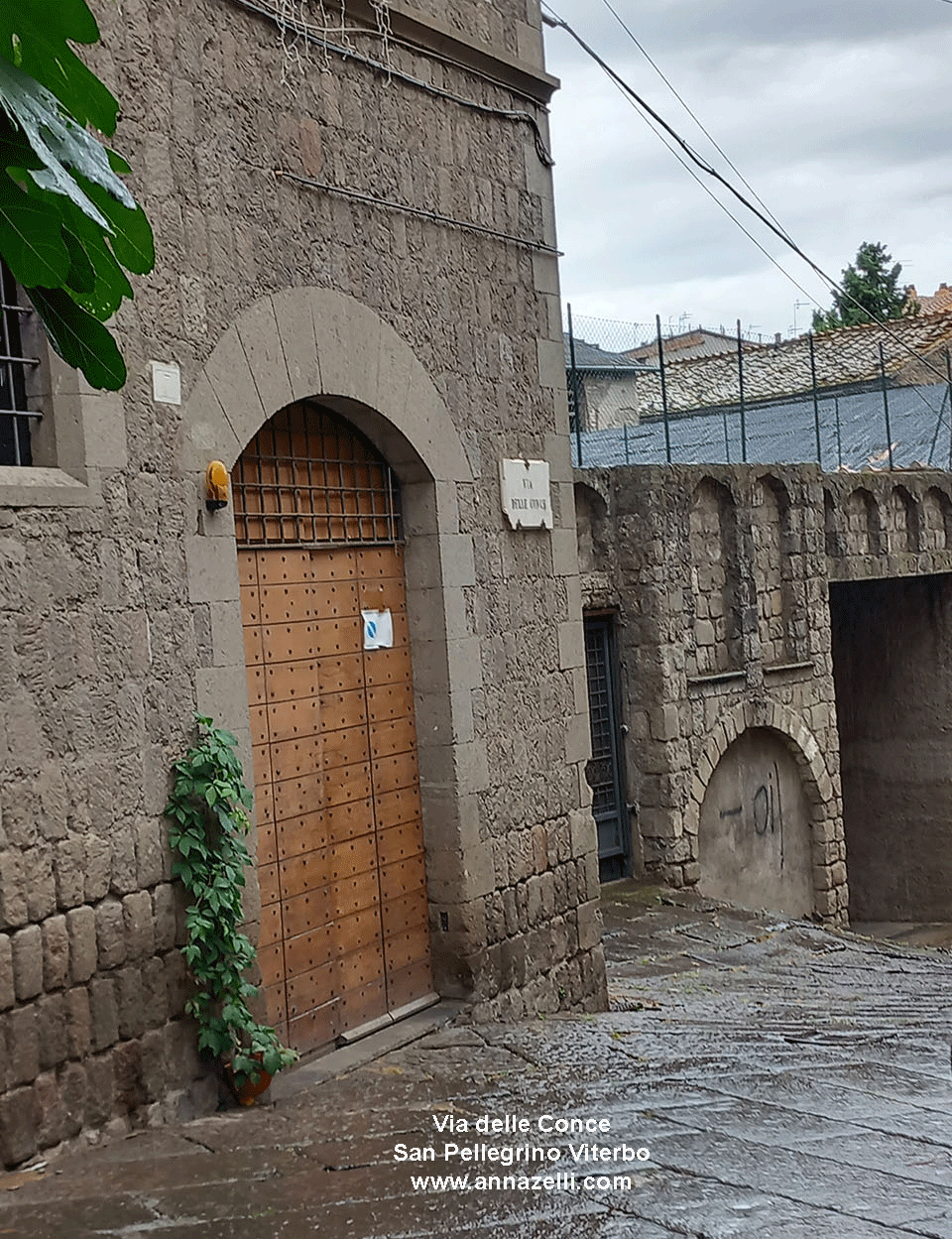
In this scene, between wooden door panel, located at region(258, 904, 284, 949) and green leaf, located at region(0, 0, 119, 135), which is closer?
green leaf, located at region(0, 0, 119, 135)

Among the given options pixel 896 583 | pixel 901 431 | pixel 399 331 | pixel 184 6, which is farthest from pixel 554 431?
pixel 901 431

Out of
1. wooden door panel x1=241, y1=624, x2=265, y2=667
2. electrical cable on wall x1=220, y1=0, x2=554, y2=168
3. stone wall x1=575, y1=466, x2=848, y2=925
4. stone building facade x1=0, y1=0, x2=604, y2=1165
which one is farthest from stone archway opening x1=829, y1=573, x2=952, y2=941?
wooden door panel x1=241, y1=624, x2=265, y2=667

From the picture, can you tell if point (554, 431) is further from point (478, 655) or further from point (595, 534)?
point (595, 534)

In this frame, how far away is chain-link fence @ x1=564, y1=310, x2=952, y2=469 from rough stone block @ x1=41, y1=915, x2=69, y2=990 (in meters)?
9.20

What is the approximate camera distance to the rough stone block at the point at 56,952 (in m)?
4.31

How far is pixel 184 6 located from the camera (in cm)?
507

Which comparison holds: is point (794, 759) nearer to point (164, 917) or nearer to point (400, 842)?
point (400, 842)

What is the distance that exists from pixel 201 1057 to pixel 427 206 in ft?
12.8

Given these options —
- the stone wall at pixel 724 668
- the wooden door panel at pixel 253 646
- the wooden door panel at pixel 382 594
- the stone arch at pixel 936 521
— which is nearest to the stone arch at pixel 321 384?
the wooden door panel at pixel 382 594

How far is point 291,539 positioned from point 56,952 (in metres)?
2.11

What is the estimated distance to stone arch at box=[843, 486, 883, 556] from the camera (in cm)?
1337

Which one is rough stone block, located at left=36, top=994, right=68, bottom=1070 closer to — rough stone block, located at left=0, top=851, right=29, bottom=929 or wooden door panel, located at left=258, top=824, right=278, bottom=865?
rough stone block, located at left=0, top=851, right=29, bottom=929

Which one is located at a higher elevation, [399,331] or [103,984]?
[399,331]

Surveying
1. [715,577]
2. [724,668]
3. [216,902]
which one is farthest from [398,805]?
[715,577]
